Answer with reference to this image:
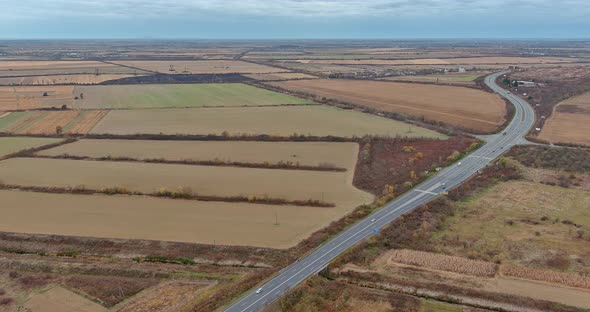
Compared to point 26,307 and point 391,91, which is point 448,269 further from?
point 391,91

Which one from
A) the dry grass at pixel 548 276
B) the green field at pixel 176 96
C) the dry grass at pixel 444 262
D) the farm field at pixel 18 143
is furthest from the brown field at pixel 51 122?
the dry grass at pixel 548 276

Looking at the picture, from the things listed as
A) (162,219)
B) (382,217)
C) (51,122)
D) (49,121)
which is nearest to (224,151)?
(162,219)

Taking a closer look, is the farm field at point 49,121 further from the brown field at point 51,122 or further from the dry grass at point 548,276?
the dry grass at point 548,276

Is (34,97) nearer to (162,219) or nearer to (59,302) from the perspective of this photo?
(162,219)

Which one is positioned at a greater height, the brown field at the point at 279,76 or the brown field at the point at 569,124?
the brown field at the point at 279,76

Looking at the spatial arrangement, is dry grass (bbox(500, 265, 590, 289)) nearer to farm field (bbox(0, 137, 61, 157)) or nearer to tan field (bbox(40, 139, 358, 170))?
tan field (bbox(40, 139, 358, 170))

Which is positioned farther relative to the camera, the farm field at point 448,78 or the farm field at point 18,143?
the farm field at point 448,78

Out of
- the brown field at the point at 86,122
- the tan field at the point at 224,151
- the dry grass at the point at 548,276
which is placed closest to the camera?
the dry grass at the point at 548,276
